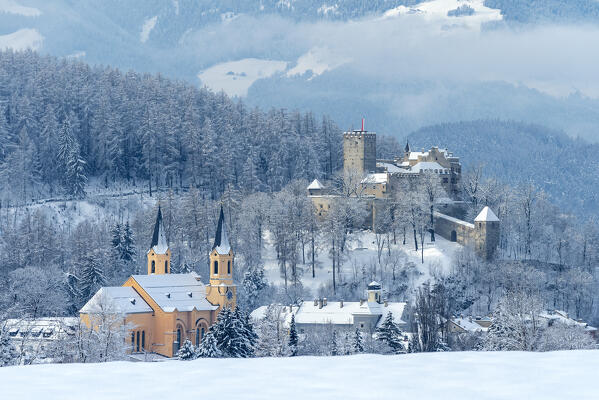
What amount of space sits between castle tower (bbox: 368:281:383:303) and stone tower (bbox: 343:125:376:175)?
71.8 ft

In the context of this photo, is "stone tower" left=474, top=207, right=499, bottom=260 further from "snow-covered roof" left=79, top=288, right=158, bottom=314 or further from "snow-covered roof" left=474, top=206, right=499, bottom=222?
"snow-covered roof" left=79, top=288, right=158, bottom=314

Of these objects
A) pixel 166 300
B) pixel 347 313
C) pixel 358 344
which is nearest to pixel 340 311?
pixel 347 313

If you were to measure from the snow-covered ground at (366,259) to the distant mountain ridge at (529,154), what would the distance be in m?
72.3

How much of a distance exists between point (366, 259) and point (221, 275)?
14.6 m

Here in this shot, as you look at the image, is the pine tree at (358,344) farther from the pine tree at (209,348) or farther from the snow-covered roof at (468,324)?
the snow-covered roof at (468,324)

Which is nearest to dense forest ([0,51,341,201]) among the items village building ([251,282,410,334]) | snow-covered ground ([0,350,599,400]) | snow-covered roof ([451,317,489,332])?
village building ([251,282,410,334])

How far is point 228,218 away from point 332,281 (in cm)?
1293

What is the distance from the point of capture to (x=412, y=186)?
91.1 metres

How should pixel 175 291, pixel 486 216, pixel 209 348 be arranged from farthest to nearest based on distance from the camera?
pixel 486 216 < pixel 175 291 < pixel 209 348

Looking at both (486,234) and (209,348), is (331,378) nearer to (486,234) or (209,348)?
(209,348)

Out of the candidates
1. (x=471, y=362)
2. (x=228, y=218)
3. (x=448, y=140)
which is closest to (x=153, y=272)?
(x=228, y=218)

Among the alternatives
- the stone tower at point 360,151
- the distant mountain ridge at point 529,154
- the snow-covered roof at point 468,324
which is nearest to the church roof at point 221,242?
the snow-covered roof at point 468,324

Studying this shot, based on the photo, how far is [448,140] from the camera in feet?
585

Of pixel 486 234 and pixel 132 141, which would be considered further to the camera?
pixel 132 141
